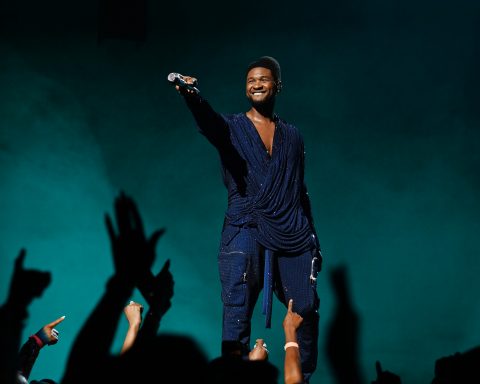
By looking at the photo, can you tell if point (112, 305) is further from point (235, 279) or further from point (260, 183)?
point (260, 183)

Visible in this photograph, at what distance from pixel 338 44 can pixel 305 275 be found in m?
2.40

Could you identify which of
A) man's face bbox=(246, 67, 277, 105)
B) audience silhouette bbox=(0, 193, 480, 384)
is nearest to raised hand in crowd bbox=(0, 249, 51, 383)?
audience silhouette bbox=(0, 193, 480, 384)

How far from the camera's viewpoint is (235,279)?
3.56 metres

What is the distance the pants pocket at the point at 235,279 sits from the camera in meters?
3.55

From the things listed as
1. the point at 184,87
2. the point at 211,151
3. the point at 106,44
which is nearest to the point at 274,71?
the point at 184,87

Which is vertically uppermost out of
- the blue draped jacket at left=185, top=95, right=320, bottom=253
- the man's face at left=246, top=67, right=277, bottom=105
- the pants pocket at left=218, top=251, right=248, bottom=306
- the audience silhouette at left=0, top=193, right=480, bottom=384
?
the man's face at left=246, top=67, right=277, bottom=105

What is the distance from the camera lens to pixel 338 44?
214 inches

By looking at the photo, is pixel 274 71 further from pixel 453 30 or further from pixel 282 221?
pixel 453 30

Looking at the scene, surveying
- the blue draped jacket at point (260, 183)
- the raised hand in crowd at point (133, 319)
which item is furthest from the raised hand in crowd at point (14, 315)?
the blue draped jacket at point (260, 183)

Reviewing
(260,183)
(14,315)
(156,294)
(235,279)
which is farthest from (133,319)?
(14,315)

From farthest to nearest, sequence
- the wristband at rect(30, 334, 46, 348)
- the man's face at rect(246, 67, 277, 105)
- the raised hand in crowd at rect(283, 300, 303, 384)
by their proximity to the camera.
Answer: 1. the man's face at rect(246, 67, 277, 105)
2. the wristband at rect(30, 334, 46, 348)
3. the raised hand in crowd at rect(283, 300, 303, 384)

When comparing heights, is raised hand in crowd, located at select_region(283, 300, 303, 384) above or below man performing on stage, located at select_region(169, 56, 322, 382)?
below

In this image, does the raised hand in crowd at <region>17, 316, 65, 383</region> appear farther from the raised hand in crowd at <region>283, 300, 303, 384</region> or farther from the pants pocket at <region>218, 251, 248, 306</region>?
the raised hand in crowd at <region>283, 300, 303, 384</region>

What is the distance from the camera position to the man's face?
376cm
